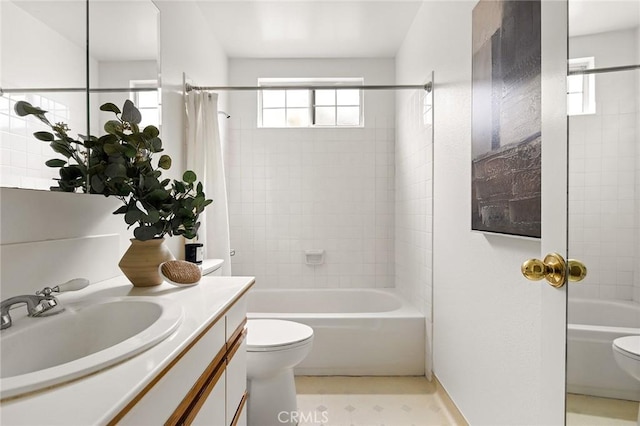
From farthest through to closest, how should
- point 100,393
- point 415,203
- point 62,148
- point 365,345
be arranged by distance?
point 415,203, point 365,345, point 62,148, point 100,393

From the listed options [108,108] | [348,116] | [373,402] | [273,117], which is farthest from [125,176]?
[348,116]

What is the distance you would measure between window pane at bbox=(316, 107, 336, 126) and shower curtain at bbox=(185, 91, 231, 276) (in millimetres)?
1295

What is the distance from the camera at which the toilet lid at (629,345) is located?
61cm

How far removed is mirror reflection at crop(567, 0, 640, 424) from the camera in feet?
2.09

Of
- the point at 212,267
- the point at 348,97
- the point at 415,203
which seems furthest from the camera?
the point at 348,97

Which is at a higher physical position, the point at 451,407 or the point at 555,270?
the point at 555,270

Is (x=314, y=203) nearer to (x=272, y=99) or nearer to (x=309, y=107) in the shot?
(x=309, y=107)

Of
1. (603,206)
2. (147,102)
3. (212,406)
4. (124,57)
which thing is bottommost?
(212,406)

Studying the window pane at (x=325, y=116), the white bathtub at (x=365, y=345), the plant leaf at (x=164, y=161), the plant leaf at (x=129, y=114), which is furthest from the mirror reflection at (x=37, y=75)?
the window pane at (x=325, y=116)

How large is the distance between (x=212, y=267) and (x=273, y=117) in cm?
191

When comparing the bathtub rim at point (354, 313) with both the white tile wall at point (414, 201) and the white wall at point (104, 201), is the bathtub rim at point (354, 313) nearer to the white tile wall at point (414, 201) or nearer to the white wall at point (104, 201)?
the white tile wall at point (414, 201)

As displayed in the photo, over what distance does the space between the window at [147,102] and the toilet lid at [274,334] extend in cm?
118

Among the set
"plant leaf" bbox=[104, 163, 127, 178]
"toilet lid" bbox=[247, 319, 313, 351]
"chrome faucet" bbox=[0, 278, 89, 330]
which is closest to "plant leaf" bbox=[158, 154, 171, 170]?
"plant leaf" bbox=[104, 163, 127, 178]

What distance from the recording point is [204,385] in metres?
0.93
